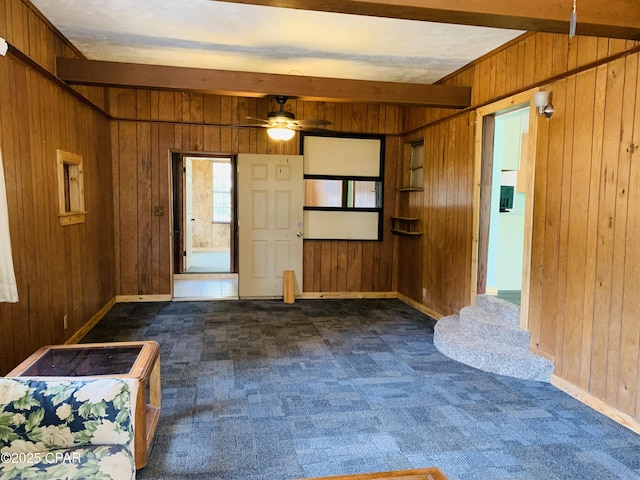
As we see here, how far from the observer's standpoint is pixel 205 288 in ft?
22.6

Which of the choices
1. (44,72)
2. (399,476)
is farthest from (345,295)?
(399,476)

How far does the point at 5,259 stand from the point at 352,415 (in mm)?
Answer: 2266

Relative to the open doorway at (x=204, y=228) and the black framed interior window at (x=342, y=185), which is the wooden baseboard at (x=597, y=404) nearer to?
the black framed interior window at (x=342, y=185)

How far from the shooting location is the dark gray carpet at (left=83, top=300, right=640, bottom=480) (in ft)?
7.44

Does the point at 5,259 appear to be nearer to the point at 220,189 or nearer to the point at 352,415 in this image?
the point at 352,415

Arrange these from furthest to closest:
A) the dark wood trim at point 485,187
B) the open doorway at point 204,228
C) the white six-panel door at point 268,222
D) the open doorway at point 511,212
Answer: the open doorway at point 204,228 < the white six-panel door at point 268,222 < the open doorway at point 511,212 < the dark wood trim at point 485,187

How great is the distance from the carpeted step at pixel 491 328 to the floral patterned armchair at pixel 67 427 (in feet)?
10.3

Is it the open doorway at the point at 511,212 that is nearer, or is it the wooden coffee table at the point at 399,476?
the wooden coffee table at the point at 399,476

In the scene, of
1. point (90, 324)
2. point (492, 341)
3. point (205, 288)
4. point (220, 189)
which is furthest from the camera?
point (220, 189)

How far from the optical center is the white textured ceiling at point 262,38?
132 inches

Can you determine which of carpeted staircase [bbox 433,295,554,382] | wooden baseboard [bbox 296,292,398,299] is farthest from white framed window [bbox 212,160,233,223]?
carpeted staircase [bbox 433,295,554,382]

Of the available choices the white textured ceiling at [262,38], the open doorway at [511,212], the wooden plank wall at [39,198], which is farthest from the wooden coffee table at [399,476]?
the open doorway at [511,212]

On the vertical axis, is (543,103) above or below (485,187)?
above

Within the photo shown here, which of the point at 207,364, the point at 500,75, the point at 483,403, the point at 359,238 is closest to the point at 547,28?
the point at 500,75
